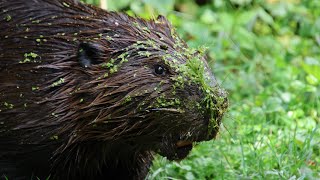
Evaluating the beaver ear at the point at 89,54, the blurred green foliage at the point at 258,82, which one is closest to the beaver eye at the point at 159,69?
the beaver ear at the point at 89,54

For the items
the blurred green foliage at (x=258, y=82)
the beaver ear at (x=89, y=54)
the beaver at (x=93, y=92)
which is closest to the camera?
the beaver at (x=93, y=92)

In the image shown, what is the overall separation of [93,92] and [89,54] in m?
0.22

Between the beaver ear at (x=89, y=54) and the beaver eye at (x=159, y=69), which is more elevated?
the beaver ear at (x=89, y=54)

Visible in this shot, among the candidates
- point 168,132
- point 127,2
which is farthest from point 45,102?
point 127,2

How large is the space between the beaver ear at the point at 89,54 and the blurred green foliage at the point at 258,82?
1.91 feet

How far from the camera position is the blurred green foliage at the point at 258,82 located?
178 inches

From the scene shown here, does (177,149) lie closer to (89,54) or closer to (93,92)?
(93,92)

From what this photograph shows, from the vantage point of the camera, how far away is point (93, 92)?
12.6 ft

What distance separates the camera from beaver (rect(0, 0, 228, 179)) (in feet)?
12.4

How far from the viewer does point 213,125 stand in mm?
3803

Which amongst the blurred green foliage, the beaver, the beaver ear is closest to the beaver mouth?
the beaver

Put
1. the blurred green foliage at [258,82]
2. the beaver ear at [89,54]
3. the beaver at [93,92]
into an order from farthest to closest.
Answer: the blurred green foliage at [258,82], the beaver ear at [89,54], the beaver at [93,92]

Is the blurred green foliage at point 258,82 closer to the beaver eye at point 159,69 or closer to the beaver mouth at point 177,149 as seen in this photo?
the beaver mouth at point 177,149

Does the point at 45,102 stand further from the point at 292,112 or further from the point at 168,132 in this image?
the point at 292,112
